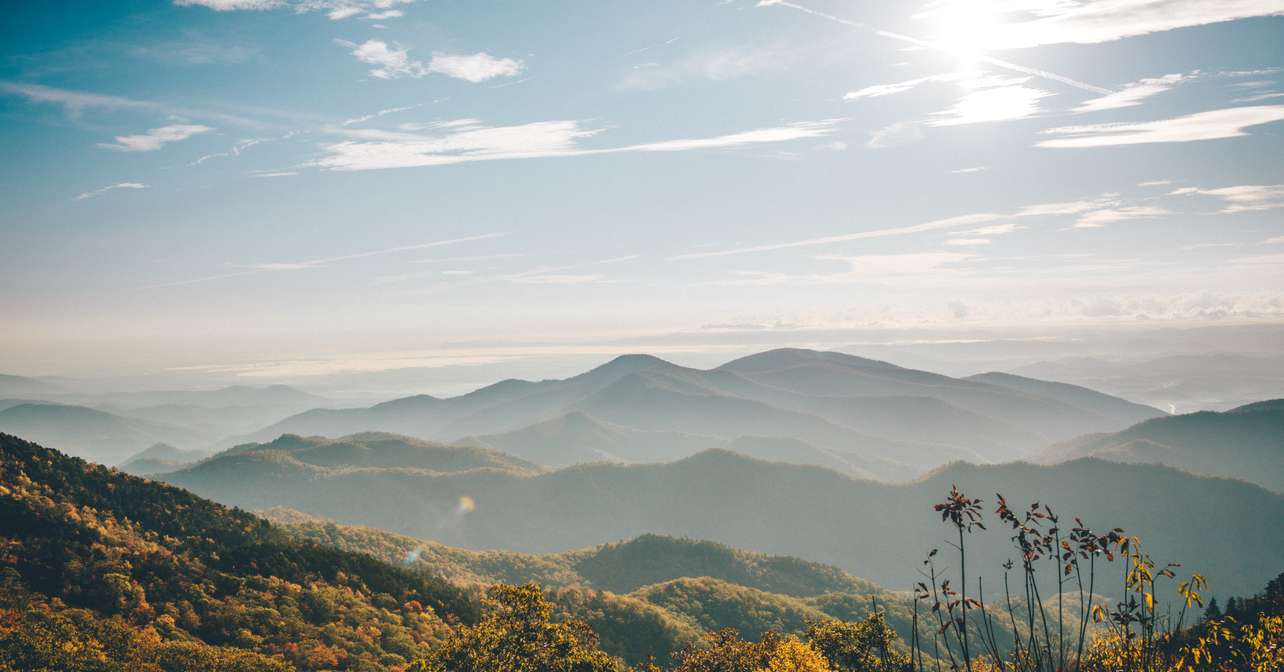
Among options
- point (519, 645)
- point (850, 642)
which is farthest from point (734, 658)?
point (519, 645)

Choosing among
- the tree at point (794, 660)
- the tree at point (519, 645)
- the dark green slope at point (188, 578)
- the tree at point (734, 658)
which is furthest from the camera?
the dark green slope at point (188, 578)

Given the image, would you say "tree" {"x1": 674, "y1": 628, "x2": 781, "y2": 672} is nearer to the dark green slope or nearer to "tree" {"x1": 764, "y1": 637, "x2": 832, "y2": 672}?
"tree" {"x1": 764, "y1": 637, "x2": 832, "y2": 672}

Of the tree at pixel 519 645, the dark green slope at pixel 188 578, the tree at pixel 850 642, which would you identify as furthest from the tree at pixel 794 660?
the dark green slope at pixel 188 578

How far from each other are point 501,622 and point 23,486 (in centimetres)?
11765

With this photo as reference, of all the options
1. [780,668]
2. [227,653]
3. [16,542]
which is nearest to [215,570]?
[16,542]

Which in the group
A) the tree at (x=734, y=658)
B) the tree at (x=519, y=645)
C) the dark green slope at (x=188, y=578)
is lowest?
the dark green slope at (x=188, y=578)

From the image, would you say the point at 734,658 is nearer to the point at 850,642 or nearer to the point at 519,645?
the point at 850,642

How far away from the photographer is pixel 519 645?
5306cm

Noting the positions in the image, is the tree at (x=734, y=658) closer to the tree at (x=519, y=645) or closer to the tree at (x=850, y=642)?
the tree at (x=850, y=642)

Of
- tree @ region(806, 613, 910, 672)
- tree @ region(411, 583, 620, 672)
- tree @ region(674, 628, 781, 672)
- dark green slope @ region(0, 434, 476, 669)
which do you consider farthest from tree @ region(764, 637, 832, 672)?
dark green slope @ region(0, 434, 476, 669)

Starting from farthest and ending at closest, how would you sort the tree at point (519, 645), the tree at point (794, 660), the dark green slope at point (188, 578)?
the dark green slope at point (188, 578)
the tree at point (519, 645)
the tree at point (794, 660)

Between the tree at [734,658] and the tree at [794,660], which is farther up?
Answer: the tree at [794,660]

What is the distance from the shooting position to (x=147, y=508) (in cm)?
13750

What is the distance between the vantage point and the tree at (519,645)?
51.8 metres
